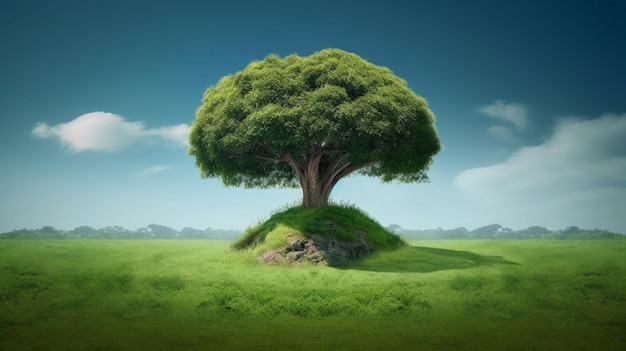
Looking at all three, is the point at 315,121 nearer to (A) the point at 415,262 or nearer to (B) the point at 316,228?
(B) the point at 316,228

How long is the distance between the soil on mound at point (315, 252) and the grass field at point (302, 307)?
65.5 inches

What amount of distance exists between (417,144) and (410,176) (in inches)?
222

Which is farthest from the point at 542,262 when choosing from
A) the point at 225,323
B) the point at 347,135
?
the point at 225,323

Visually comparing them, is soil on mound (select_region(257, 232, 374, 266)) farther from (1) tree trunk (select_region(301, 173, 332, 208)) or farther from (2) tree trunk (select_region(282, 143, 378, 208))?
(2) tree trunk (select_region(282, 143, 378, 208))

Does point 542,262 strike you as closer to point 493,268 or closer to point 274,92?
point 493,268

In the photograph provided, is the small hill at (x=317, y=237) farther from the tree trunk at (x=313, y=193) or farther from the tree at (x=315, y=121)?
the tree at (x=315, y=121)

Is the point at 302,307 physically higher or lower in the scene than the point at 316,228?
lower

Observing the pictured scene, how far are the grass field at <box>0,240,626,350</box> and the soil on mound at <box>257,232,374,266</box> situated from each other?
166cm

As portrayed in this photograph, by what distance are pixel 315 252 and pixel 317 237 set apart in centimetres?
118

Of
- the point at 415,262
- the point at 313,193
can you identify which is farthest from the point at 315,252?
the point at 313,193

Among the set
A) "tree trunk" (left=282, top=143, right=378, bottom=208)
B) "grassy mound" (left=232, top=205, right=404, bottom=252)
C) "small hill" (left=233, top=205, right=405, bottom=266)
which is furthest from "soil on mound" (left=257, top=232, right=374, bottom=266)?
"tree trunk" (left=282, top=143, right=378, bottom=208)

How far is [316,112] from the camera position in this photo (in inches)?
856

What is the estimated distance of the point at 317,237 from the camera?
2155 cm

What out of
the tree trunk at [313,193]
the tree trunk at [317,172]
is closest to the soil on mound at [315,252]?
the tree trunk at [313,193]
